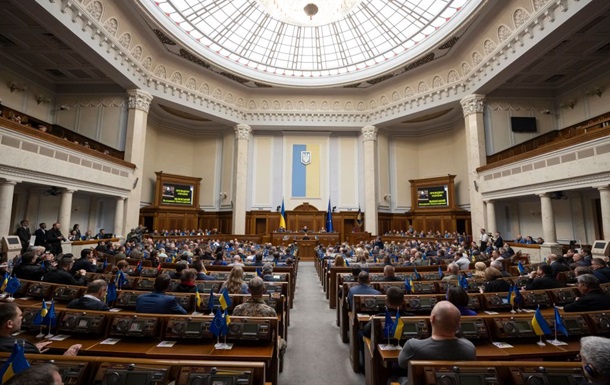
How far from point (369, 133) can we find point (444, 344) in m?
17.4

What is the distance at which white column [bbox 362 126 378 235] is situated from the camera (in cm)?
1811

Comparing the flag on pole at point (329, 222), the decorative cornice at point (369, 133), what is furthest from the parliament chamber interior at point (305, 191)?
the flag on pole at point (329, 222)

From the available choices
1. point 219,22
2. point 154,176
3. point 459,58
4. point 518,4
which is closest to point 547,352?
point 518,4

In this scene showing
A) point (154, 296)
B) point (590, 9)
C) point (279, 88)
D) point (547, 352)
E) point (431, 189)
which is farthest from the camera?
point (279, 88)

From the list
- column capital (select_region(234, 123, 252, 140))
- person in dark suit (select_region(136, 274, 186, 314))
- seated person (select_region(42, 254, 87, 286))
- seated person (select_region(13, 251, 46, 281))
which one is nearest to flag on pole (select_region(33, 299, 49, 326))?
person in dark suit (select_region(136, 274, 186, 314))

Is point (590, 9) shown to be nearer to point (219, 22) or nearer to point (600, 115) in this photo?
point (600, 115)

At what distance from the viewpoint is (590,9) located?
27.9ft

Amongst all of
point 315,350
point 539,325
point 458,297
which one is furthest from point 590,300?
point 315,350

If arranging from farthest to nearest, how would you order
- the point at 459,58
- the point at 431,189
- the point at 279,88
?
1. the point at 279,88
2. the point at 431,189
3. the point at 459,58

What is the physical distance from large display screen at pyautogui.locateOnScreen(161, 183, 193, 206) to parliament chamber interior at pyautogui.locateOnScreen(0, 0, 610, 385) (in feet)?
0.45

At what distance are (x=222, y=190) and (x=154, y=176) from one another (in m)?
4.01

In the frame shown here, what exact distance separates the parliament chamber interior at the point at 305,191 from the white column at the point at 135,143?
12cm

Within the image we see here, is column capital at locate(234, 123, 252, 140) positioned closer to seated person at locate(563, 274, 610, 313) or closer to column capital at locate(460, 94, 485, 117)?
column capital at locate(460, 94, 485, 117)

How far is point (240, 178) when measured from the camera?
1812cm
